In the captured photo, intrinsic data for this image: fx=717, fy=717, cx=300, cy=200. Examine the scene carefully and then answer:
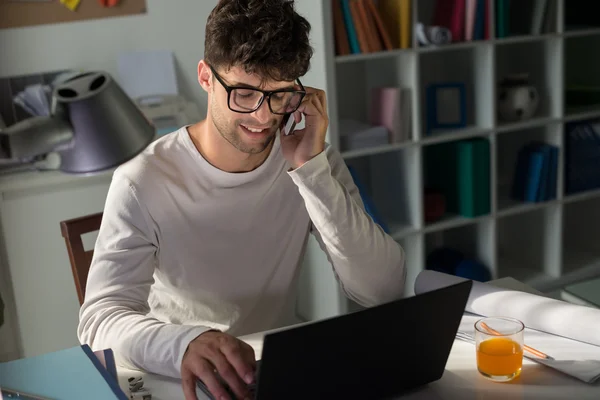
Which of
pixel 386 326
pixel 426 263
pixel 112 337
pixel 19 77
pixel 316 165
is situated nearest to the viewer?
pixel 386 326

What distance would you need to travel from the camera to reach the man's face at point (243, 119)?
1416 millimetres

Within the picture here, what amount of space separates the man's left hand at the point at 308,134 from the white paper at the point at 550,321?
346mm

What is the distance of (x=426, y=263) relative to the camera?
10.4 feet

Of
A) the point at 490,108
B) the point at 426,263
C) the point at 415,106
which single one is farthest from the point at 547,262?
the point at 415,106

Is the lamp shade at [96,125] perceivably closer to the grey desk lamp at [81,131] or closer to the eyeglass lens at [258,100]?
the grey desk lamp at [81,131]

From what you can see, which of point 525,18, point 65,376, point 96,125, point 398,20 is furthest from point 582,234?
point 96,125

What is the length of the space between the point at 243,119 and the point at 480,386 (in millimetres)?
703

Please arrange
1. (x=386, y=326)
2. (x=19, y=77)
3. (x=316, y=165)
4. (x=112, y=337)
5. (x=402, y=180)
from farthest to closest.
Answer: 1. (x=402, y=180)
2. (x=19, y=77)
3. (x=316, y=165)
4. (x=112, y=337)
5. (x=386, y=326)

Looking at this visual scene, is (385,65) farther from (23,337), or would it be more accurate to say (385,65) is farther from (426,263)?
(23,337)

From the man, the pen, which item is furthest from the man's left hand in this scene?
the pen

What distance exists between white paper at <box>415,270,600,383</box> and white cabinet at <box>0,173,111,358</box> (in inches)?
68.0

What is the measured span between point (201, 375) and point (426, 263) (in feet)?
7.37

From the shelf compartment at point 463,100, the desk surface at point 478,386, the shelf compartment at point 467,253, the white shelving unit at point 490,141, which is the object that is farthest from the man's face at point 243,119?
the shelf compartment at point 467,253

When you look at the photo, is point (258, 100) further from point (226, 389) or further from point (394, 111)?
point (394, 111)
